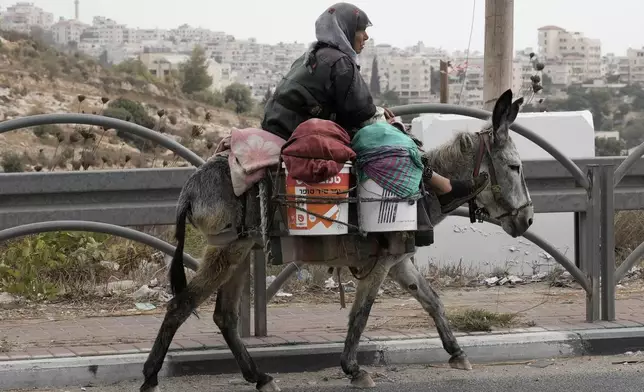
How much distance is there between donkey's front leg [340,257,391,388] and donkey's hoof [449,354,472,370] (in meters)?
0.67

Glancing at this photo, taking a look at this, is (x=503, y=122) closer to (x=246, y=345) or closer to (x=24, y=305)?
(x=246, y=345)

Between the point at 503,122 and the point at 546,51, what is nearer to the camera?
the point at 503,122

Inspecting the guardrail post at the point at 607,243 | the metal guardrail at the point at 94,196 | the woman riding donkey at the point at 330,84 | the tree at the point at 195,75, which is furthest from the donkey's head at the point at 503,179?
the tree at the point at 195,75

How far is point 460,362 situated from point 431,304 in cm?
43

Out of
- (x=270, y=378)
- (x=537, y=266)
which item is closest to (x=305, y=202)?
(x=270, y=378)

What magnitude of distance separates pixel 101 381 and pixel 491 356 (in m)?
2.66

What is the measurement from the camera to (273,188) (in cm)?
686

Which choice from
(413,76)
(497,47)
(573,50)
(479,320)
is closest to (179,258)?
(479,320)

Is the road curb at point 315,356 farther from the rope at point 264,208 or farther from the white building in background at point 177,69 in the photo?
the white building in background at point 177,69

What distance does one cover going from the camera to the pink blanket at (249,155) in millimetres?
6766

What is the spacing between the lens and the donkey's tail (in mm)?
6852

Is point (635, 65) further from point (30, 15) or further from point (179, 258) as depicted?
point (179, 258)

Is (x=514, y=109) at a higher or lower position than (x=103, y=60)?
lower

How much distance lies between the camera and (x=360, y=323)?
7.15 metres
